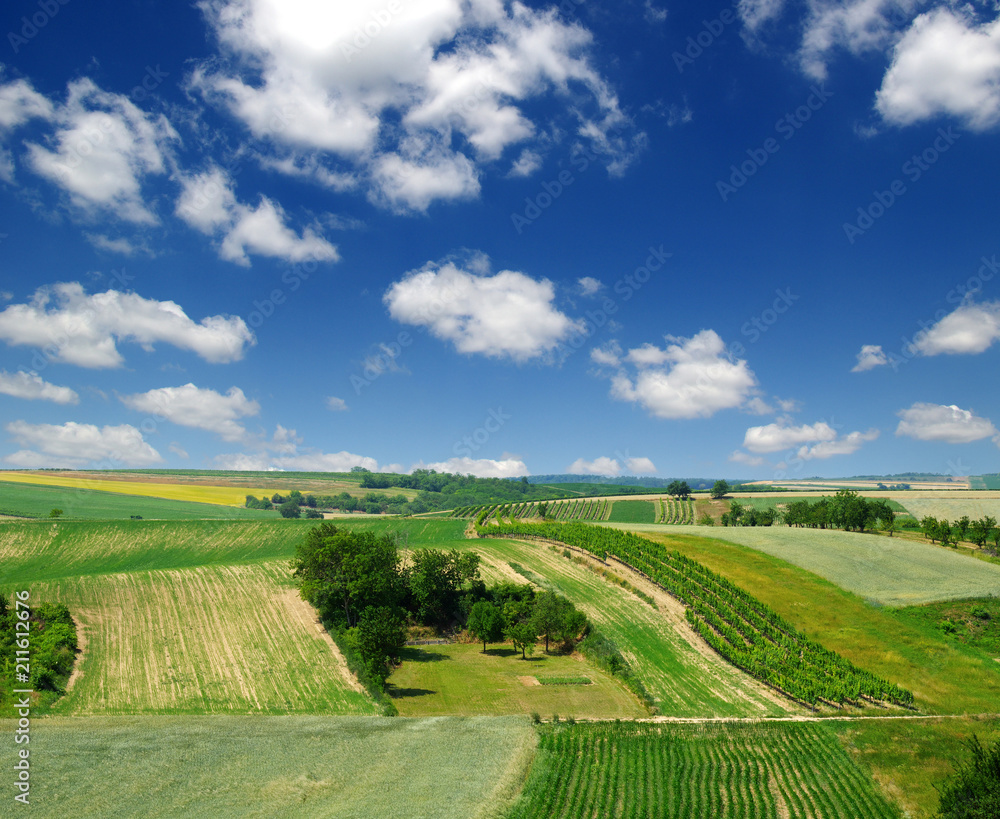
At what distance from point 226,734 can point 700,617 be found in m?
51.2

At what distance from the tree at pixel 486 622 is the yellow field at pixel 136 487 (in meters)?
138

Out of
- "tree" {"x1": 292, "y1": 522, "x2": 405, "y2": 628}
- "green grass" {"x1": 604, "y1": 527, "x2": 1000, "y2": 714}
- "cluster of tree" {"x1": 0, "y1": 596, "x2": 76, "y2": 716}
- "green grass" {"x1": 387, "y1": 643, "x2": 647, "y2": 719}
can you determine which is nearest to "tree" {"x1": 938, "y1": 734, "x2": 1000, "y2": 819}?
"green grass" {"x1": 387, "y1": 643, "x2": 647, "y2": 719}

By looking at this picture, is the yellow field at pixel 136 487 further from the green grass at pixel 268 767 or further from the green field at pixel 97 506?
the green grass at pixel 268 767

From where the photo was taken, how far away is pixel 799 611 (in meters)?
69.3

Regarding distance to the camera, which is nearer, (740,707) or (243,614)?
(740,707)

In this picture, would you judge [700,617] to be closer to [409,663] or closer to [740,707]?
[740,707]

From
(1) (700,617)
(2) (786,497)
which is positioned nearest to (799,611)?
(1) (700,617)

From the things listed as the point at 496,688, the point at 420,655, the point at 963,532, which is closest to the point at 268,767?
the point at 496,688

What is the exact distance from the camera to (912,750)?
127 ft

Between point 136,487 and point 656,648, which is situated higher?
point 136,487

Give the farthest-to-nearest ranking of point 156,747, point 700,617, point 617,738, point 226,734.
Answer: point 700,617 → point 617,738 → point 226,734 → point 156,747

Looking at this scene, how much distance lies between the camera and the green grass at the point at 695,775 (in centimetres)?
3066

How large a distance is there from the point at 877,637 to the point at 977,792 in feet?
140

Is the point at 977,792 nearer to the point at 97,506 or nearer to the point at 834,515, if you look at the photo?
the point at 834,515
